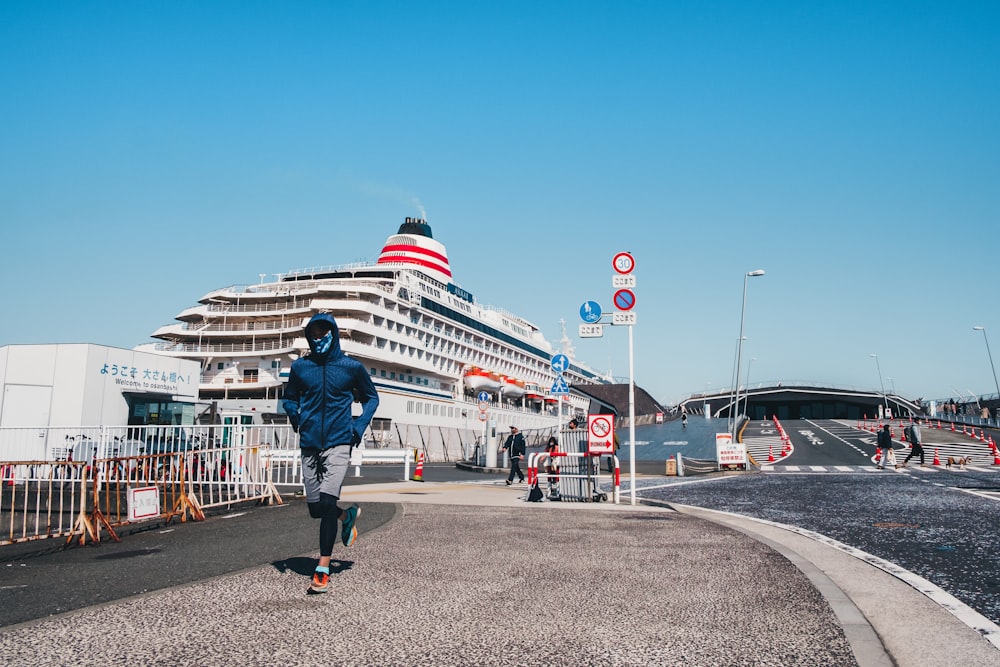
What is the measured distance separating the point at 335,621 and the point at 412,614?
43 centimetres

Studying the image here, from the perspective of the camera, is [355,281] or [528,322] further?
[528,322]

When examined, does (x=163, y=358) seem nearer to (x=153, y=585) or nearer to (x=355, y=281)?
(x=355, y=281)

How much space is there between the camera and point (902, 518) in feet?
30.2

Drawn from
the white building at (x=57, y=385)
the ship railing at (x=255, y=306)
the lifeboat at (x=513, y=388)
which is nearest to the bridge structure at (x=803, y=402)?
the lifeboat at (x=513, y=388)

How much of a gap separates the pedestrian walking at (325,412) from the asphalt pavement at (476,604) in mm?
661

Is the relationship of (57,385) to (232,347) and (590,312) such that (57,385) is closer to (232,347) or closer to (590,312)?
(232,347)

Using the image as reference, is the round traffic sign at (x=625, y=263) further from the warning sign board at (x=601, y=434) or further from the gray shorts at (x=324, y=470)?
the gray shorts at (x=324, y=470)

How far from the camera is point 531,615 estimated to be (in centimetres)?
406

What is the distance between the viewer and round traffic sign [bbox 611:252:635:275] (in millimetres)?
12430

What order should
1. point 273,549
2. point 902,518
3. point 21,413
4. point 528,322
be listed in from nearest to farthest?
point 273,549 < point 902,518 < point 21,413 < point 528,322

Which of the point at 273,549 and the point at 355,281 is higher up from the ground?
the point at 355,281

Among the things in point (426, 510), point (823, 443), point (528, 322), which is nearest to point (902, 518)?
point (426, 510)

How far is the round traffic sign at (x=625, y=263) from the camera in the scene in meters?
12.4

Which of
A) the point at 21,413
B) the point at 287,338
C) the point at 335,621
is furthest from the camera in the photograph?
the point at 287,338
